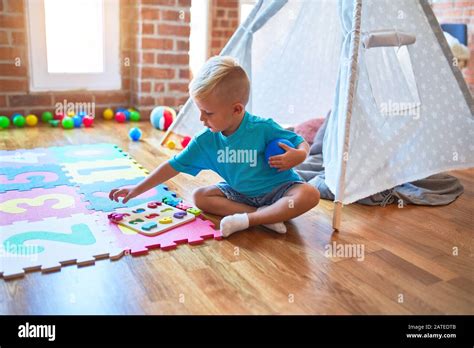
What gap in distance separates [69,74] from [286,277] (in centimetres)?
228

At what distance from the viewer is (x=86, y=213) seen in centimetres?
145

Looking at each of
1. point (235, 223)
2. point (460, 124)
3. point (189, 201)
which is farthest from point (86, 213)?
point (460, 124)

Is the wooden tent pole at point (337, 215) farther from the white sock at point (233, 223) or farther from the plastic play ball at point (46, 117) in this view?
the plastic play ball at point (46, 117)

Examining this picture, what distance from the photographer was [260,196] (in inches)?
57.6

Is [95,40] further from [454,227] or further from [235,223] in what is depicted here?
[454,227]

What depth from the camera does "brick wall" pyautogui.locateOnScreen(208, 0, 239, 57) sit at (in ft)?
12.0

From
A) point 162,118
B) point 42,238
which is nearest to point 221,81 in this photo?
point 42,238

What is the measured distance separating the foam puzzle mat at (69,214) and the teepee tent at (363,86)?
0.49m

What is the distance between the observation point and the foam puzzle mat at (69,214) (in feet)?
3.89

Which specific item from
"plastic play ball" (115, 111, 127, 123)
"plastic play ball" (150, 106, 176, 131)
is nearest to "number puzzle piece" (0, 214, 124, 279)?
"plastic play ball" (150, 106, 176, 131)

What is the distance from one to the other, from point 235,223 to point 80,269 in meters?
0.43

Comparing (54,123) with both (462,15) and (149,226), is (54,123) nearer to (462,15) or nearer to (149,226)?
(149,226)

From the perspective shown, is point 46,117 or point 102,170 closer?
point 102,170

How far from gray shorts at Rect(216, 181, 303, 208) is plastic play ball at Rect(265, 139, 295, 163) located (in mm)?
110
